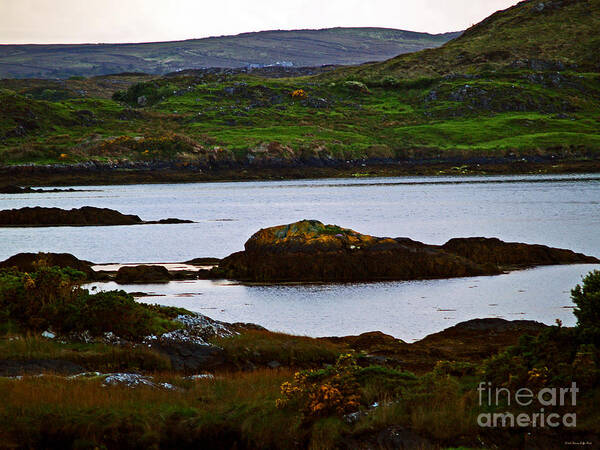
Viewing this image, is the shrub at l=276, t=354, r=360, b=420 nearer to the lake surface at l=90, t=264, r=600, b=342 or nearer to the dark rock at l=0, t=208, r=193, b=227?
the lake surface at l=90, t=264, r=600, b=342

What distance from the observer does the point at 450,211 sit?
280 ft

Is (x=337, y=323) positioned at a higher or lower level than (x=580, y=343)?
lower

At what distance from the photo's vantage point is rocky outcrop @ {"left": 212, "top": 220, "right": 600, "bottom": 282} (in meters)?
38.2

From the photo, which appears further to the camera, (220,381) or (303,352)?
(303,352)

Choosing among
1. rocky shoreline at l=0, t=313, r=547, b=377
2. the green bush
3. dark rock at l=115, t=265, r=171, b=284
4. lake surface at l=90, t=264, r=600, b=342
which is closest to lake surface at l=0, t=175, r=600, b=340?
lake surface at l=90, t=264, r=600, b=342

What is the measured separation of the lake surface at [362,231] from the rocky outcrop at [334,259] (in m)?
1.87

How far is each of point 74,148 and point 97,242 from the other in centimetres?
9789

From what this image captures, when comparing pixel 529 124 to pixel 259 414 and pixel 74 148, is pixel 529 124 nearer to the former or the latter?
pixel 74 148

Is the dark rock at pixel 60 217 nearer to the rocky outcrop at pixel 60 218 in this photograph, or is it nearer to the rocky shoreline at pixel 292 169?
the rocky outcrop at pixel 60 218

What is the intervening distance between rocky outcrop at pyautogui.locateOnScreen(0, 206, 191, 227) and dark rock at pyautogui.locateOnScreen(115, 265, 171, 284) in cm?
3195

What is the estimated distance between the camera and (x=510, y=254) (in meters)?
42.1

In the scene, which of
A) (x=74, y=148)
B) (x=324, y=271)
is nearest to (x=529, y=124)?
(x=74, y=148)

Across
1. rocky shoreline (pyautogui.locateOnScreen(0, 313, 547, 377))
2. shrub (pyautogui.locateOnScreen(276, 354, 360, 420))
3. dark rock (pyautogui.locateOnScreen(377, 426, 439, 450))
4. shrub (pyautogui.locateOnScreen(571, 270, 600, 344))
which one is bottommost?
rocky shoreline (pyautogui.locateOnScreen(0, 313, 547, 377))

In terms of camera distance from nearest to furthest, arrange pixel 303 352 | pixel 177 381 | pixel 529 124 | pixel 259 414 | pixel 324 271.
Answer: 1. pixel 259 414
2. pixel 177 381
3. pixel 303 352
4. pixel 324 271
5. pixel 529 124
